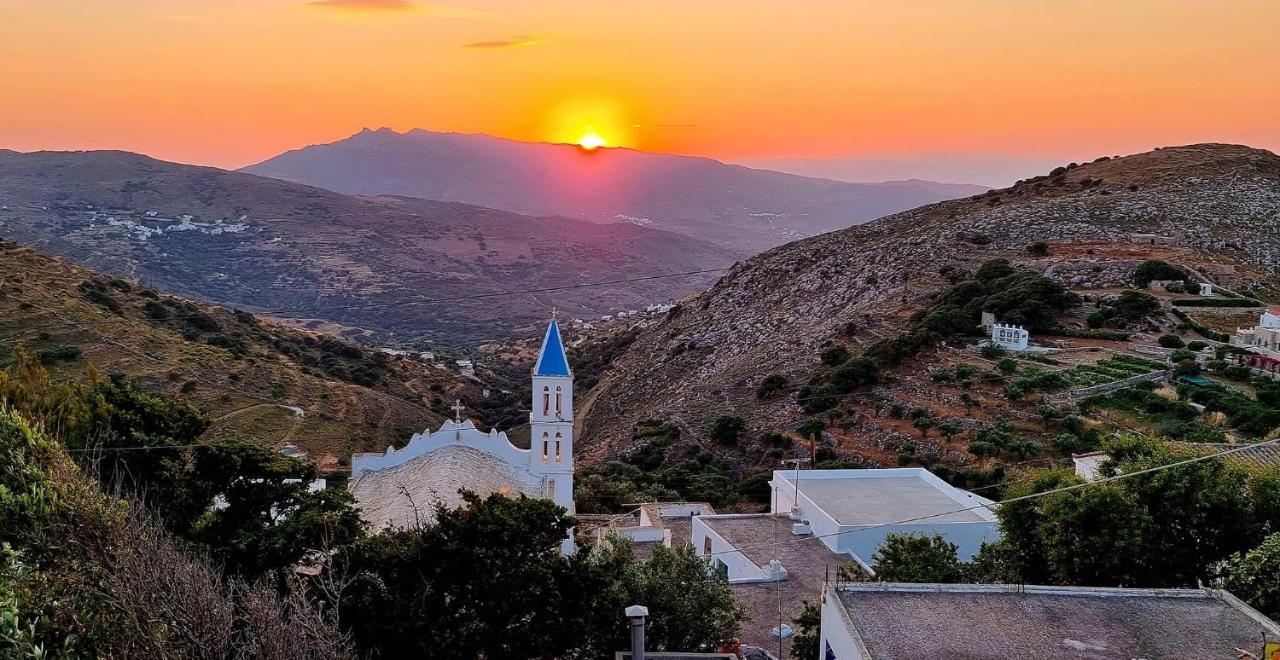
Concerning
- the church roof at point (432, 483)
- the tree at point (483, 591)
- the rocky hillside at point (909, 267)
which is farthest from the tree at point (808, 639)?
the rocky hillside at point (909, 267)

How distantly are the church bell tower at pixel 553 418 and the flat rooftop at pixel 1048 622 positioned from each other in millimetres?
10730

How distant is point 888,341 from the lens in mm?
38344

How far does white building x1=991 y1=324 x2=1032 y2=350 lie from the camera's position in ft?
115

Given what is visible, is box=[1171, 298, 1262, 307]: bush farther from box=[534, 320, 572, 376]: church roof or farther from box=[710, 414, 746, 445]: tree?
box=[534, 320, 572, 376]: church roof

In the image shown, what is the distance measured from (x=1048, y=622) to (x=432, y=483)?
1273 centimetres

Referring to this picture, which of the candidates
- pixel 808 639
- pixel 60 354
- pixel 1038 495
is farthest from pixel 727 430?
pixel 60 354

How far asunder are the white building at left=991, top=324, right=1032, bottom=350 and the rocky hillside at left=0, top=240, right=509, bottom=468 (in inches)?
1100

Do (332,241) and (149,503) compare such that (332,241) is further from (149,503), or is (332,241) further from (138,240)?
(149,503)

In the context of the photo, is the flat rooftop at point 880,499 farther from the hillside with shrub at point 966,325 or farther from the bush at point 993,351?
the bush at point 993,351

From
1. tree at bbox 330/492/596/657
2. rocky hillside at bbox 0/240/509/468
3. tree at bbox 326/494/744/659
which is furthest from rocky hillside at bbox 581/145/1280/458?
tree at bbox 330/492/596/657

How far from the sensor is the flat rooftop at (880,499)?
2014 cm

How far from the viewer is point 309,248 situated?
11300 centimetres

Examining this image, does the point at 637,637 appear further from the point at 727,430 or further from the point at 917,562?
the point at 727,430

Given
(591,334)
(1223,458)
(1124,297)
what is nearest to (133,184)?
(591,334)
